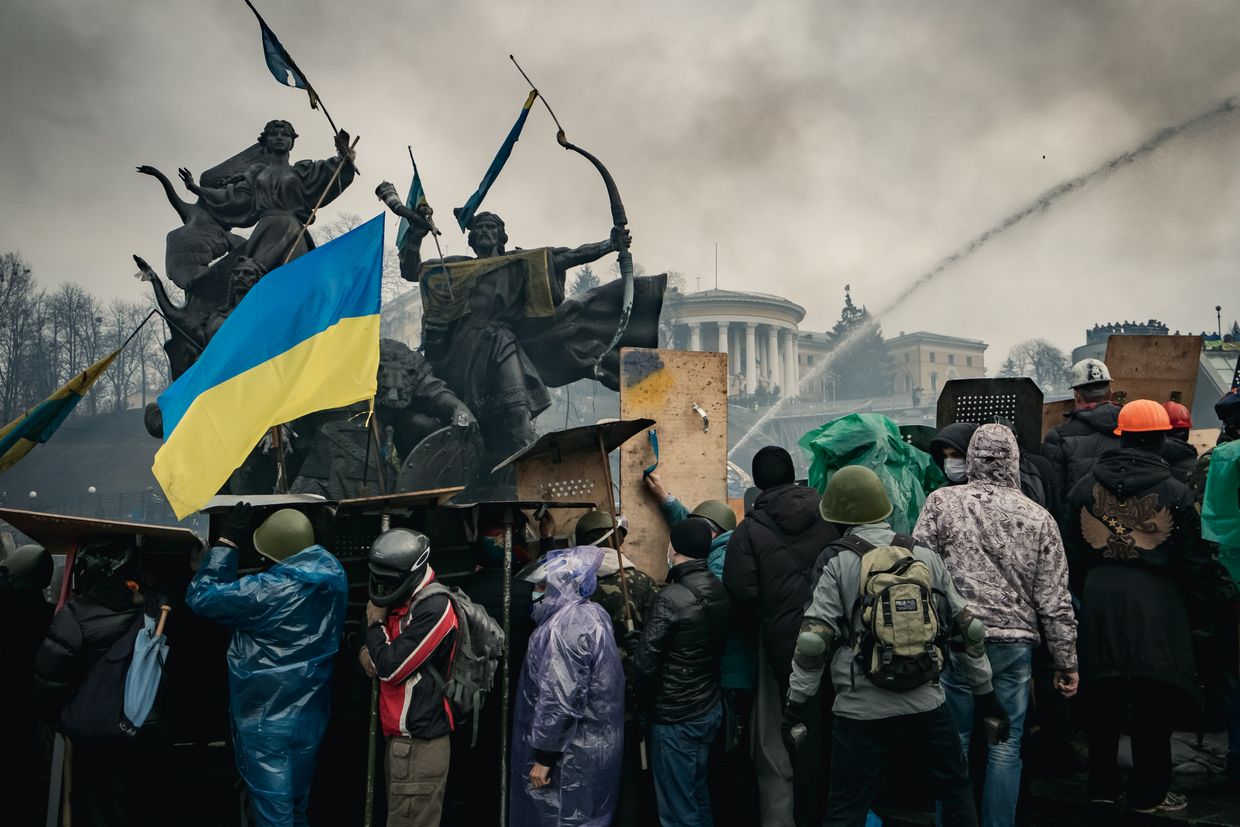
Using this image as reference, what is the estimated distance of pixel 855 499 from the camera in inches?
137

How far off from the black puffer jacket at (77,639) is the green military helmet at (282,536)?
68 centimetres

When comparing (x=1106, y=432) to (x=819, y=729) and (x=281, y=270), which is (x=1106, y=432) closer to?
(x=819, y=729)

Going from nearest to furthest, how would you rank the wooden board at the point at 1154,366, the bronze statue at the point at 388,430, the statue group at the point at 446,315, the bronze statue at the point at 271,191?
the wooden board at the point at 1154,366
the bronze statue at the point at 388,430
the statue group at the point at 446,315
the bronze statue at the point at 271,191

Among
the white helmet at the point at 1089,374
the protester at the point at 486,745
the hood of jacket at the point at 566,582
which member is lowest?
the protester at the point at 486,745

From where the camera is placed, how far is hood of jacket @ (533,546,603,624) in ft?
13.3

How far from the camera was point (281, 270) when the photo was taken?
561cm

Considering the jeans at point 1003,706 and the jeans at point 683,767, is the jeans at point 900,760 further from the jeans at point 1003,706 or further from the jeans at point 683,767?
the jeans at point 683,767

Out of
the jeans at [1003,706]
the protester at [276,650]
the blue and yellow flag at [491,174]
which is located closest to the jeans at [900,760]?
the jeans at [1003,706]

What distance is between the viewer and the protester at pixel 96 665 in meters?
3.93

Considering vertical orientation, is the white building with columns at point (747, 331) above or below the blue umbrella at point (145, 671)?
above

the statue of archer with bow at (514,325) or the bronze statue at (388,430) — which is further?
the statue of archer with bow at (514,325)

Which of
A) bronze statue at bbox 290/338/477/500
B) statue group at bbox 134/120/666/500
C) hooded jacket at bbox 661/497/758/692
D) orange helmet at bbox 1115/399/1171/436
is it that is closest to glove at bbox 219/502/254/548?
hooded jacket at bbox 661/497/758/692

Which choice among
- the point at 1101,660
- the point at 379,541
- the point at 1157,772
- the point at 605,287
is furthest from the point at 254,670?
the point at 605,287

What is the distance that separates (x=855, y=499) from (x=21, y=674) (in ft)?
14.5
